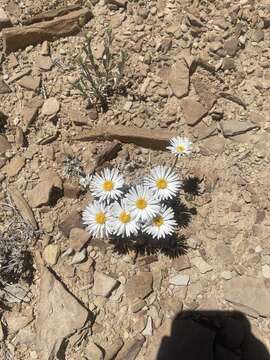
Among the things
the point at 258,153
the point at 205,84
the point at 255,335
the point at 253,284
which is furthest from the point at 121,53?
the point at 255,335

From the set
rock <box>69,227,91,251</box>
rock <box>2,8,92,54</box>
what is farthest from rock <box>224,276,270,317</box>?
rock <box>2,8,92,54</box>

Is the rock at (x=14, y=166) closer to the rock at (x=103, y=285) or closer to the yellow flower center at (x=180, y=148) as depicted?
the rock at (x=103, y=285)

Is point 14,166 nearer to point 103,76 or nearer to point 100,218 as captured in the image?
point 100,218

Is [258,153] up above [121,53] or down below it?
below

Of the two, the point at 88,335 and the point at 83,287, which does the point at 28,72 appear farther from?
the point at 88,335

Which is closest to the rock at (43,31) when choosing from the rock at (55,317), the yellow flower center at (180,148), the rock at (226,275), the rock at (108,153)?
the rock at (108,153)

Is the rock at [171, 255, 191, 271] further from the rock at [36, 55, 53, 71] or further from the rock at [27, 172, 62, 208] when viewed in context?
the rock at [36, 55, 53, 71]
